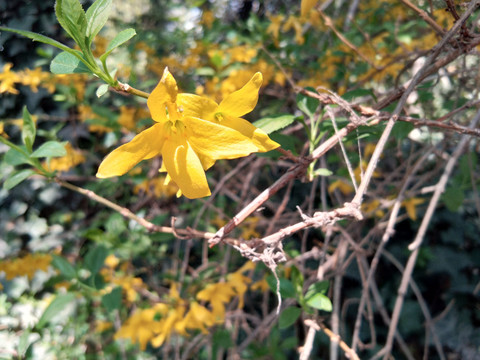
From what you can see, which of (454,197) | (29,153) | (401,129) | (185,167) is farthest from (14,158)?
(454,197)

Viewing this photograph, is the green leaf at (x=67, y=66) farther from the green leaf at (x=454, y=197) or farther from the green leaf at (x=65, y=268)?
the green leaf at (x=454, y=197)

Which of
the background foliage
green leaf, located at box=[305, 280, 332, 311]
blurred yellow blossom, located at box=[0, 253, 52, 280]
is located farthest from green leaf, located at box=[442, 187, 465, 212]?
blurred yellow blossom, located at box=[0, 253, 52, 280]

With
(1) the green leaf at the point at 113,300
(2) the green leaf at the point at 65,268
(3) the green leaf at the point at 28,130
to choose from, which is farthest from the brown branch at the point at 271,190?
(2) the green leaf at the point at 65,268

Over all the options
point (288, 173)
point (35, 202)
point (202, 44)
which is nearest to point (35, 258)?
point (35, 202)

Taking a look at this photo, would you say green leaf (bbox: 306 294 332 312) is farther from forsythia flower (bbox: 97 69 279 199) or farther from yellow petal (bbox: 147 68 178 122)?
yellow petal (bbox: 147 68 178 122)

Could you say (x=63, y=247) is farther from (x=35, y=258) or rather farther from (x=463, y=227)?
(x=463, y=227)

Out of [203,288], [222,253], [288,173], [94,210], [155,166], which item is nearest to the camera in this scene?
[288,173]
